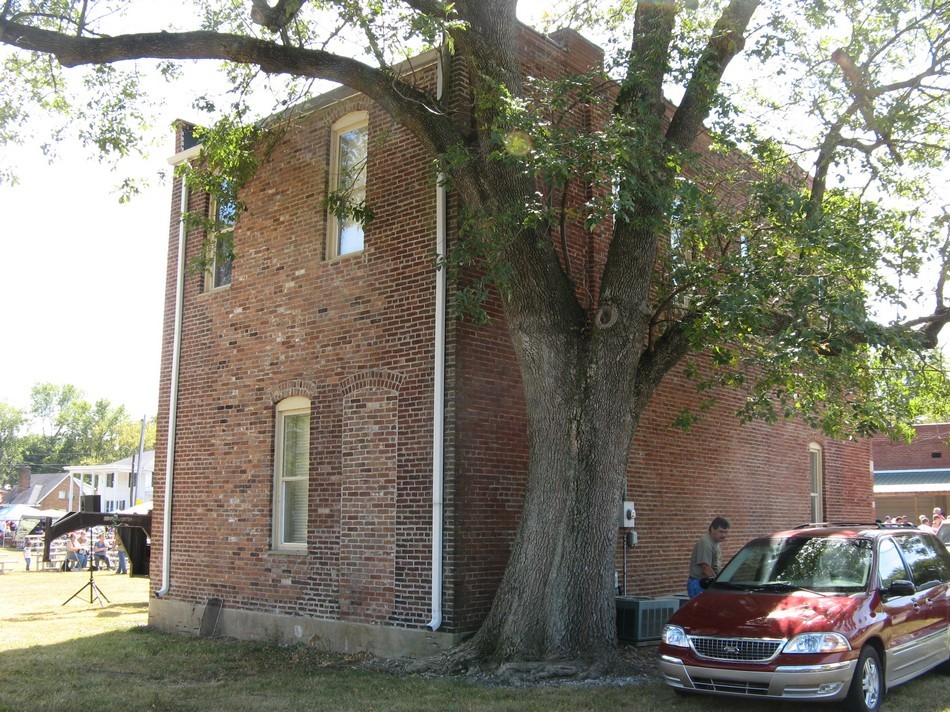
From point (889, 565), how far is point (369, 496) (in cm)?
590

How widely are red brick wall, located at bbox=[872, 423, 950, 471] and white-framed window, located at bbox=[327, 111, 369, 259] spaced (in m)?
31.6

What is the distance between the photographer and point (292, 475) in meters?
12.8

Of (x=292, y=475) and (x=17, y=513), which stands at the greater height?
(x=292, y=475)

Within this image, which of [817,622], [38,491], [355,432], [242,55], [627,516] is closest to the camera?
[817,622]

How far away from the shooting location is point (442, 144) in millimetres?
10258

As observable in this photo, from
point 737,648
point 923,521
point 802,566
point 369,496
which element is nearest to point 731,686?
point 737,648

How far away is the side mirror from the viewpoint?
843 centimetres

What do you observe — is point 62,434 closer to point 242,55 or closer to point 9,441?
point 9,441

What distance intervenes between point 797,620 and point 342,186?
813cm

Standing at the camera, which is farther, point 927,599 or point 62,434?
point 62,434

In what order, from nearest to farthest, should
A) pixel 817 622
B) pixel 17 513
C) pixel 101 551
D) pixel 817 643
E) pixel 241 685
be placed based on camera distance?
pixel 817 643 → pixel 817 622 → pixel 241 685 → pixel 101 551 → pixel 17 513

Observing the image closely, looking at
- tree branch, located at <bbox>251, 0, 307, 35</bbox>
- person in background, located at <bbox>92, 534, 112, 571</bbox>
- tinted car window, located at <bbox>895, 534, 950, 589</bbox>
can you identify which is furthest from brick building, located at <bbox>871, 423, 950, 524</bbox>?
tree branch, located at <bbox>251, 0, 307, 35</bbox>

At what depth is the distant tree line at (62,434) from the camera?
103 metres

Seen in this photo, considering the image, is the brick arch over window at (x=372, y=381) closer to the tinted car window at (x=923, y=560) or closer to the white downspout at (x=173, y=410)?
the white downspout at (x=173, y=410)
